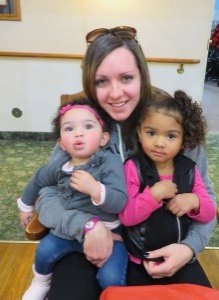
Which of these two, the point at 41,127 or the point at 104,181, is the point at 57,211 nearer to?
the point at 104,181

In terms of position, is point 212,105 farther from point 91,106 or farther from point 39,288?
point 39,288

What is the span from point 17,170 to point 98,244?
2.44 metres

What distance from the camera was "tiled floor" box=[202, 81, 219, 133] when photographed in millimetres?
4800

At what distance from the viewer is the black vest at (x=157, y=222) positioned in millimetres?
1056

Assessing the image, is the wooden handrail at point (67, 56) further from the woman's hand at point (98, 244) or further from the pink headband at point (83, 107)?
the woman's hand at point (98, 244)

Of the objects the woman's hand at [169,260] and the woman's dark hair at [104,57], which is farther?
the woman's dark hair at [104,57]

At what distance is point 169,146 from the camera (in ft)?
3.51

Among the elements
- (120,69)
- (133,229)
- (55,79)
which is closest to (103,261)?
(133,229)

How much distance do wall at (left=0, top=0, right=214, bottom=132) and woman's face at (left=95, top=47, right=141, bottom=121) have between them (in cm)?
254

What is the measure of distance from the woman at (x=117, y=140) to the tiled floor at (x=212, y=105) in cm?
313

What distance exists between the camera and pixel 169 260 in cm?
102

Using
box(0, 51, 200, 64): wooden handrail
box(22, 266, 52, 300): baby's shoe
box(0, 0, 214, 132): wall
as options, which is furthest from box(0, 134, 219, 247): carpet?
box(22, 266, 52, 300): baby's shoe

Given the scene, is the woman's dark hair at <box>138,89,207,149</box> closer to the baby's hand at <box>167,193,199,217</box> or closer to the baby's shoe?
the baby's hand at <box>167,193,199,217</box>

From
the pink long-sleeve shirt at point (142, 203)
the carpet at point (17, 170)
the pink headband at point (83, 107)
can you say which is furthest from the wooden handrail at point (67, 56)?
the pink long-sleeve shirt at point (142, 203)
